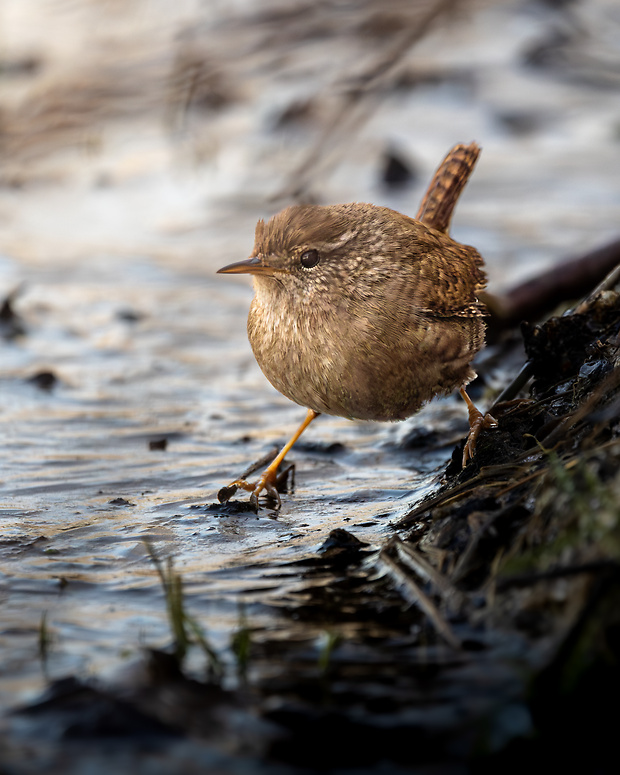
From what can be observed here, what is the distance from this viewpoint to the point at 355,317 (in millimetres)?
3773

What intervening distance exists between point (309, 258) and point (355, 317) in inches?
14.2

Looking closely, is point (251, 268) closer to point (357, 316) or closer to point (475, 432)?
point (357, 316)

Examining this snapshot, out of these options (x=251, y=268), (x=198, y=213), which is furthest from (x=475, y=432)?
(x=198, y=213)

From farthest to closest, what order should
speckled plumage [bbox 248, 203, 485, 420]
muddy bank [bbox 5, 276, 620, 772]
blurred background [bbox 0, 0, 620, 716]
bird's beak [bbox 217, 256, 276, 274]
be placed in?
bird's beak [bbox 217, 256, 276, 274] → speckled plumage [bbox 248, 203, 485, 420] → blurred background [bbox 0, 0, 620, 716] → muddy bank [bbox 5, 276, 620, 772]

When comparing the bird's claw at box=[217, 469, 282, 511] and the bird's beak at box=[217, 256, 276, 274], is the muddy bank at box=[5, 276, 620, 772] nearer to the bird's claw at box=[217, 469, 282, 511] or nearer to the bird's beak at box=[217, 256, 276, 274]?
the bird's claw at box=[217, 469, 282, 511]

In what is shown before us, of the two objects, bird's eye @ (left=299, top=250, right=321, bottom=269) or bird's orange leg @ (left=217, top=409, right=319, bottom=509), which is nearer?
bird's orange leg @ (left=217, top=409, right=319, bottom=509)

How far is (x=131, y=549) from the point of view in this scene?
325cm

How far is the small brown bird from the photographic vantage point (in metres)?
3.73

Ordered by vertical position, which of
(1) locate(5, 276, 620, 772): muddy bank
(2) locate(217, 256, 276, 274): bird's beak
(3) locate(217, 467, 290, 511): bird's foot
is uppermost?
(2) locate(217, 256, 276, 274): bird's beak

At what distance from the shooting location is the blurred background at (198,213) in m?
3.40

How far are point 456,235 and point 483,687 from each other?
6530 mm

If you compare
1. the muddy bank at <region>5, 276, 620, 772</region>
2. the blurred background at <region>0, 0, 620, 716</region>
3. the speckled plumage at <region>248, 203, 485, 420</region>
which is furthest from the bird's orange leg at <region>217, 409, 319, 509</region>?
the muddy bank at <region>5, 276, 620, 772</region>

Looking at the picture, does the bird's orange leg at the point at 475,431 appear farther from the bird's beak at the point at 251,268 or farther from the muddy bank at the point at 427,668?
the bird's beak at the point at 251,268

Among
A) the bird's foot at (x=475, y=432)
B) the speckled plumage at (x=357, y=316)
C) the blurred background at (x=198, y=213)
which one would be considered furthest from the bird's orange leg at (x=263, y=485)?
the bird's foot at (x=475, y=432)
